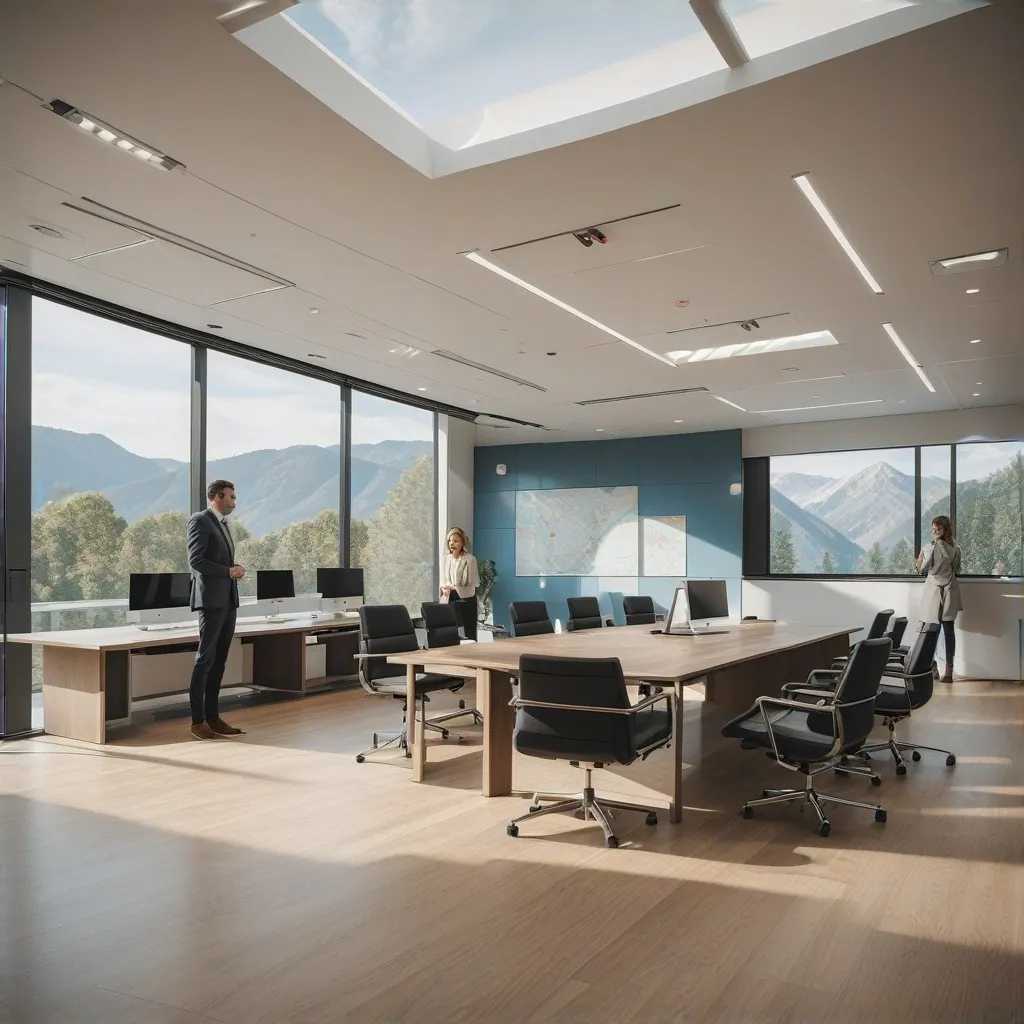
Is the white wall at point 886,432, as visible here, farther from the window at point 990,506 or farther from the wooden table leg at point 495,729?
the wooden table leg at point 495,729

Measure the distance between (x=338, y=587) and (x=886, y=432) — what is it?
734cm

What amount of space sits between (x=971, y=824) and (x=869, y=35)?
366 centimetres

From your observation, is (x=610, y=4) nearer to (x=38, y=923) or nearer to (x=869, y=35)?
(x=869, y=35)

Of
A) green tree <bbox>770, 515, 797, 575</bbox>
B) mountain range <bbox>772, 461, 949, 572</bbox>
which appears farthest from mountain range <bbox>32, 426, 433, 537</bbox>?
mountain range <bbox>772, 461, 949, 572</bbox>

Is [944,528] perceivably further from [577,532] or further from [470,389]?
[470,389]

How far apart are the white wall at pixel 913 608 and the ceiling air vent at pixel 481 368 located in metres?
4.03

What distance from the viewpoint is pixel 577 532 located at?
44.2 ft

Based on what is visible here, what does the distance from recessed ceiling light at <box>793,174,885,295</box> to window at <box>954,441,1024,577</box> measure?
5677mm

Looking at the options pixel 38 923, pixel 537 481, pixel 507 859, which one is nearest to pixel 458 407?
pixel 537 481

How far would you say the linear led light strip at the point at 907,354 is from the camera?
23.5 ft

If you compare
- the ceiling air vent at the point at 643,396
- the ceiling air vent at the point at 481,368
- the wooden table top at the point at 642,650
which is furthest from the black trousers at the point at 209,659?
the ceiling air vent at the point at 643,396

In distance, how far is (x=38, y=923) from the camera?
313 centimetres

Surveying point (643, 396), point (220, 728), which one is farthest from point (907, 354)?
point (220, 728)

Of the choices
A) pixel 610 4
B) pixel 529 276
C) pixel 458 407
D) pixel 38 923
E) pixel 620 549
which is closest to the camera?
pixel 38 923
